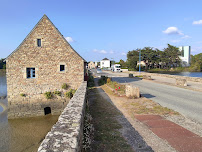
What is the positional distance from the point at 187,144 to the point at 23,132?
12924 millimetres

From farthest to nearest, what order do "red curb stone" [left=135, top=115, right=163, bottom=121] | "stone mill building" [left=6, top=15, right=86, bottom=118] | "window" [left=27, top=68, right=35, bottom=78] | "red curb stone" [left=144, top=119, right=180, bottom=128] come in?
"window" [left=27, top=68, right=35, bottom=78] < "stone mill building" [left=6, top=15, right=86, bottom=118] < "red curb stone" [left=135, top=115, right=163, bottom=121] < "red curb stone" [left=144, top=119, right=180, bottom=128]

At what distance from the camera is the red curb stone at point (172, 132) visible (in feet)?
16.3

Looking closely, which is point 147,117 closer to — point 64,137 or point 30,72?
point 64,137

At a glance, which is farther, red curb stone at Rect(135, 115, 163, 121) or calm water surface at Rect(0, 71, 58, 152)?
calm water surface at Rect(0, 71, 58, 152)

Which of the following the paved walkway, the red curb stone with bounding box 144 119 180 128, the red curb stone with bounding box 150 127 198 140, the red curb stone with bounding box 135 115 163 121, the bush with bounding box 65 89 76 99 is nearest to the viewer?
the paved walkway

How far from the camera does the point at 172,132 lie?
529cm

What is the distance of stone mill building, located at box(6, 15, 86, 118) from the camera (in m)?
14.9

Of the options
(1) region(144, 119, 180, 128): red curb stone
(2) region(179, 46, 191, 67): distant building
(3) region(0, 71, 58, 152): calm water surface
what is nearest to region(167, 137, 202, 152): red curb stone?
(1) region(144, 119, 180, 128): red curb stone

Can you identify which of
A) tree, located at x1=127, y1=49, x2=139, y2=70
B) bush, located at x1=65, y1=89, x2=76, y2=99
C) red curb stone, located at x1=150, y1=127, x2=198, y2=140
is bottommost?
bush, located at x1=65, y1=89, x2=76, y2=99

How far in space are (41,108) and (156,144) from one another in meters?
14.1

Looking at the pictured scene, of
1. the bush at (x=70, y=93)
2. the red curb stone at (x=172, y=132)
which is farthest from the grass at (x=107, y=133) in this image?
the bush at (x=70, y=93)

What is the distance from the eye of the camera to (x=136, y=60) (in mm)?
69500

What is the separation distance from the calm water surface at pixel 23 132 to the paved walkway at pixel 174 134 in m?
8.09

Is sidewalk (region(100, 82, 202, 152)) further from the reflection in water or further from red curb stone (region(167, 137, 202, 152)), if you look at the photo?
the reflection in water
